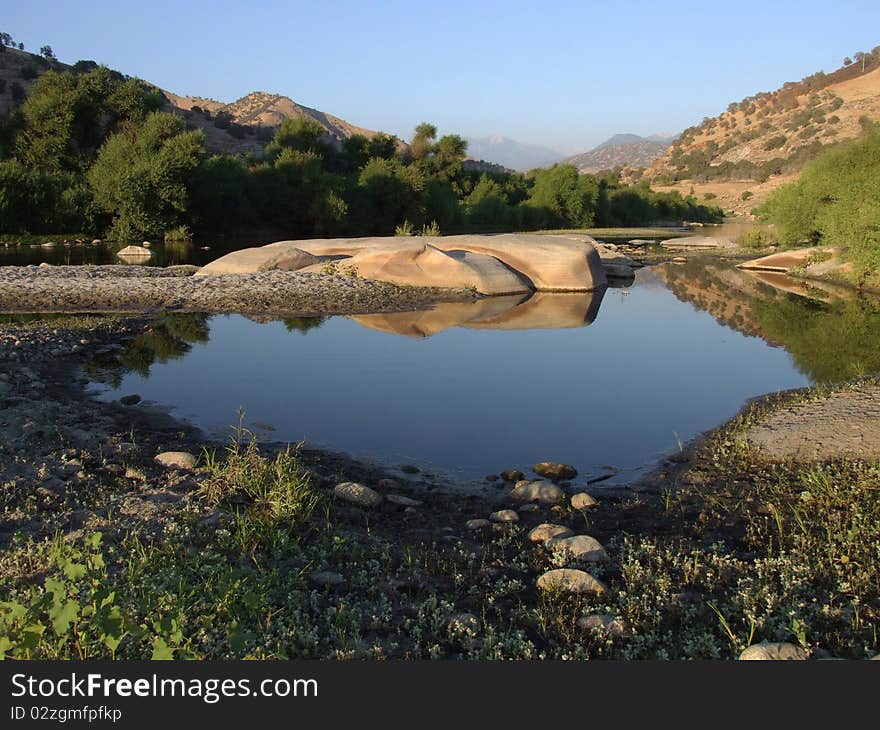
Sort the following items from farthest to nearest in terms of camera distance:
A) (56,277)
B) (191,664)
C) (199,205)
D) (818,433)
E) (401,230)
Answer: (199,205), (401,230), (56,277), (818,433), (191,664)

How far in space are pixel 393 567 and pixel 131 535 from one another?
1.47 m

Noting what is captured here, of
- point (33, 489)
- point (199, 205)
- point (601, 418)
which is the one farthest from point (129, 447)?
point (199, 205)

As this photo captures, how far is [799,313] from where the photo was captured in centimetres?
1675

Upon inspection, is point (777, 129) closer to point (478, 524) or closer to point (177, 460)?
point (478, 524)

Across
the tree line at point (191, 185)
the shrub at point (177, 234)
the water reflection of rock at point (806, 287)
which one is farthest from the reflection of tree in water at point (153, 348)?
the shrub at point (177, 234)

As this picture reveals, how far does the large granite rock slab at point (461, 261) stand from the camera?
18391 millimetres

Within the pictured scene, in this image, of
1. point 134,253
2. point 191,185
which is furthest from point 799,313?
point 191,185

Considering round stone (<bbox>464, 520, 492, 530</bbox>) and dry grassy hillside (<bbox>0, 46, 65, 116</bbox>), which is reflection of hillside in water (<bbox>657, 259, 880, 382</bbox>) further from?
dry grassy hillside (<bbox>0, 46, 65, 116</bbox>)

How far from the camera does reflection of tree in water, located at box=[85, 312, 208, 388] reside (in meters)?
9.98

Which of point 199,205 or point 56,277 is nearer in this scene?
point 56,277

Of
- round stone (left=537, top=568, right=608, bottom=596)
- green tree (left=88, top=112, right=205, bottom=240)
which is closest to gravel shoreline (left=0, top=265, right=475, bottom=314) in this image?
round stone (left=537, top=568, right=608, bottom=596)

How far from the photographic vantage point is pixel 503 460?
23.3 feet

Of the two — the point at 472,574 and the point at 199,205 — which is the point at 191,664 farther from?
the point at 199,205

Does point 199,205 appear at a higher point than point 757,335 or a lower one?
higher
